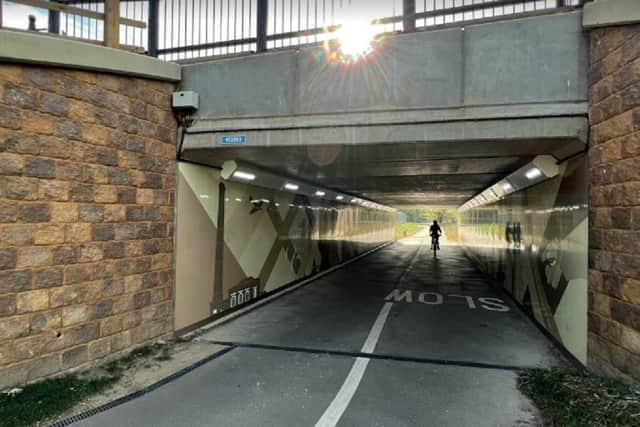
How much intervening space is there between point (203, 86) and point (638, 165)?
17.7 ft

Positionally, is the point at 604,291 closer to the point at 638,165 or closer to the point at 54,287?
the point at 638,165

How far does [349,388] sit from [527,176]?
16.4 ft

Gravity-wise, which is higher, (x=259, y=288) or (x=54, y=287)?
(x=54, y=287)

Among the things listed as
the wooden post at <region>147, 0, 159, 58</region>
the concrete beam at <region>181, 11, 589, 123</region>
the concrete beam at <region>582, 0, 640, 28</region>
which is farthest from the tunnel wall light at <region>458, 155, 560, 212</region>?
the wooden post at <region>147, 0, 159, 58</region>

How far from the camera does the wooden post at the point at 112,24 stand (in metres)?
4.73

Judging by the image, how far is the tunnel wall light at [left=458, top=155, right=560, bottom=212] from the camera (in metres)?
5.29

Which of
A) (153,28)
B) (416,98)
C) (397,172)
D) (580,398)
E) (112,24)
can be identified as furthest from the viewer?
(397,172)

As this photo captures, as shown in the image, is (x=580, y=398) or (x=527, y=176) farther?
(x=527, y=176)

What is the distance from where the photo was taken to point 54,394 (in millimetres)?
3619

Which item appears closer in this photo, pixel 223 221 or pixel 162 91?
pixel 162 91

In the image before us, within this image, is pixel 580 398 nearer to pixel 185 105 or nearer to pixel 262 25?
pixel 185 105

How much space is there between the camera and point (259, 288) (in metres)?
8.23

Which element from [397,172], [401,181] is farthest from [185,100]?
[401,181]

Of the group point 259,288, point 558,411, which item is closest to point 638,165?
point 558,411
